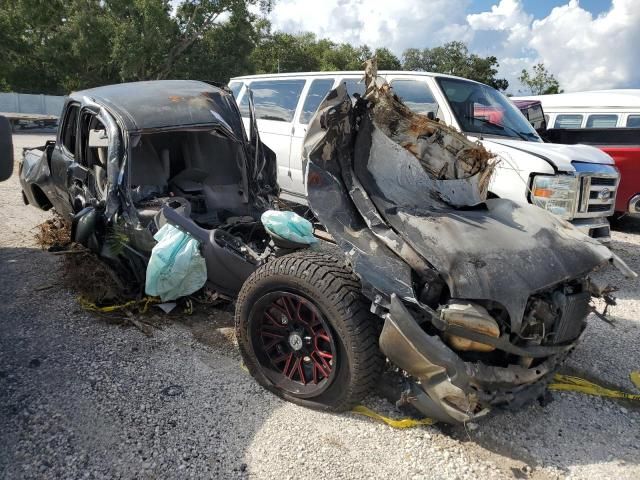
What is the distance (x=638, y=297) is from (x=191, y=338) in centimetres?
459

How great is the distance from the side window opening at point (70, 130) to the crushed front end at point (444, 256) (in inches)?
129

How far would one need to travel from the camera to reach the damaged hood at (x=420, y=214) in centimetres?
257

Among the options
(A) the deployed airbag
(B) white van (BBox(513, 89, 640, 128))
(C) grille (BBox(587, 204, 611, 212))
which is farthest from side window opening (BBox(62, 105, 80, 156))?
(B) white van (BBox(513, 89, 640, 128))

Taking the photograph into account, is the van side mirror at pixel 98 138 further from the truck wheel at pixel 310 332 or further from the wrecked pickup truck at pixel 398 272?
the truck wheel at pixel 310 332

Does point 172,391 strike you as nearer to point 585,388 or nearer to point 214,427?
point 214,427

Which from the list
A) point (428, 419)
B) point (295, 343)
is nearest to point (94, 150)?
point (295, 343)

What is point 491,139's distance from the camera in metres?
5.80

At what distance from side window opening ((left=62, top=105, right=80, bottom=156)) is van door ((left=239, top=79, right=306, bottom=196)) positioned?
2.59 m

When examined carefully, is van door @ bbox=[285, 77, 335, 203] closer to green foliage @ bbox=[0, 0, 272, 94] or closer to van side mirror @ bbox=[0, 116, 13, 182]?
van side mirror @ bbox=[0, 116, 13, 182]

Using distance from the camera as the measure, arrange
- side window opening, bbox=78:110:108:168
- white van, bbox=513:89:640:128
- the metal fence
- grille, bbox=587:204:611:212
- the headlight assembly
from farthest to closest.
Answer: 1. the metal fence
2. white van, bbox=513:89:640:128
3. grille, bbox=587:204:611:212
4. the headlight assembly
5. side window opening, bbox=78:110:108:168

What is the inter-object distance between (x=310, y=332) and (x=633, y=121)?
28.5 feet

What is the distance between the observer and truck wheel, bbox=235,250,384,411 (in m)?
2.67

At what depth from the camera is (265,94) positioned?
25.0ft

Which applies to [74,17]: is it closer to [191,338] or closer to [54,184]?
[54,184]
